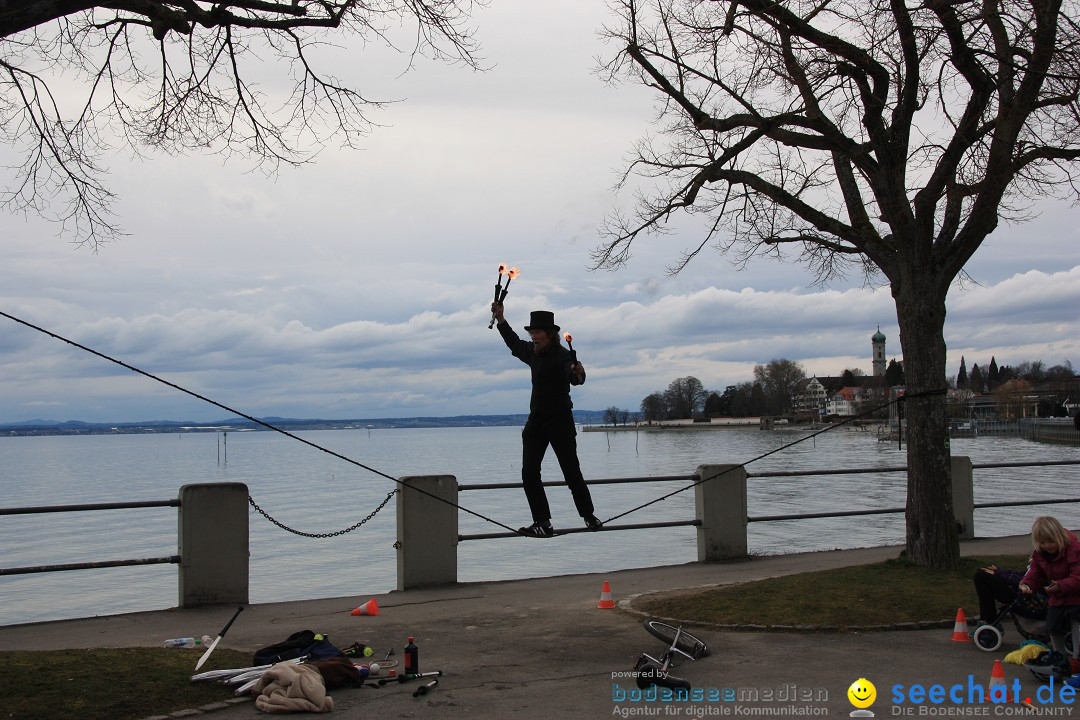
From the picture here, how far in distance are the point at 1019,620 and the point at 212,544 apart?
7.78 meters

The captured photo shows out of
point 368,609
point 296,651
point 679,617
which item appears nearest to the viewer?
point 296,651

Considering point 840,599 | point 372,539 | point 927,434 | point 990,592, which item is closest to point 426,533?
point 840,599

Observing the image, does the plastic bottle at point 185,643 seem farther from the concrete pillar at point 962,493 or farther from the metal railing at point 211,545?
the concrete pillar at point 962,493

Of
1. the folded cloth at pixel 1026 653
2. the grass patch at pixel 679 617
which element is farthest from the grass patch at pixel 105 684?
the folded cloth at pixel 1026 653

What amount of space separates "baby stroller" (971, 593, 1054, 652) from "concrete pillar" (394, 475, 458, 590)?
581 cm

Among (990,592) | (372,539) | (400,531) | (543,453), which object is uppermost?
(543,453)

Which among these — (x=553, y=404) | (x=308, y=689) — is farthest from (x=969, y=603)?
(x=308, y=689)

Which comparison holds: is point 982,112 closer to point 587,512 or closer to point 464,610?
point 587,512

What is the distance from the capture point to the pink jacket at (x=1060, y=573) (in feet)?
24.1

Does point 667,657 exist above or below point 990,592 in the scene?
below

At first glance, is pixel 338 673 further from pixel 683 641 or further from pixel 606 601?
pixel 606 601

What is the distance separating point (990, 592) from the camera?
8195mm

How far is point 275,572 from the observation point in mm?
25641

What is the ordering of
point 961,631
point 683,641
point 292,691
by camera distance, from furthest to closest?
point 961,631, point 683,641, point 292,691
